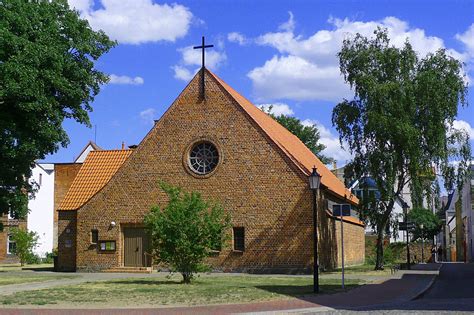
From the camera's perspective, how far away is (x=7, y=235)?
52.4m

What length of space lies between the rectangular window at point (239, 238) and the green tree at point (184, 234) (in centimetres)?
820

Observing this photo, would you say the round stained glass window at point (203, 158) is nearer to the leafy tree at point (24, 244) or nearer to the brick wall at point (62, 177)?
the leafy tree at point (24, 244)

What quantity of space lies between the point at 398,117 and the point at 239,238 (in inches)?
395

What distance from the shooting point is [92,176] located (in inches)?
1516

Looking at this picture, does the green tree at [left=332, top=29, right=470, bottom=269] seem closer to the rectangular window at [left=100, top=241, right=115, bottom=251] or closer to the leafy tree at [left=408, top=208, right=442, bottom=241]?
the rectangular window at [left=100, top=241, right=115, bottom=251]

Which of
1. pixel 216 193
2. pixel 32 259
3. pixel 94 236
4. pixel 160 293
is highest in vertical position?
pixel 216 193

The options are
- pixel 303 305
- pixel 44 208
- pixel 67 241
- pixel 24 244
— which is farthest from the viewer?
pixel 44 208

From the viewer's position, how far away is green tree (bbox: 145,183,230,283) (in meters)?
22.8

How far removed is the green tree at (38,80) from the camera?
78.0 ft

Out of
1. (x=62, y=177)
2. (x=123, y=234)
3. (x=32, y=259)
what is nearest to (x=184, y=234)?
(x=123, y=234)

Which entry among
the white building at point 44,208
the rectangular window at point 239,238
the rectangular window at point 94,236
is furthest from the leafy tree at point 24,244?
the rectangular window at point 239,238

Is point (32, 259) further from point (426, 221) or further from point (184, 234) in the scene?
point (426, 221)

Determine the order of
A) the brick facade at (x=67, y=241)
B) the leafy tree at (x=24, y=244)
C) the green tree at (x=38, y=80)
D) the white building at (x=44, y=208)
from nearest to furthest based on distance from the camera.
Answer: the green tree at (x=38, y=80), the brick facade at (x=67, y=241), the leafy tree at (x=24, y=244), the white building at (x=44, y=208)

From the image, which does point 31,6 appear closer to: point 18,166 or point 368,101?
point 18,166
